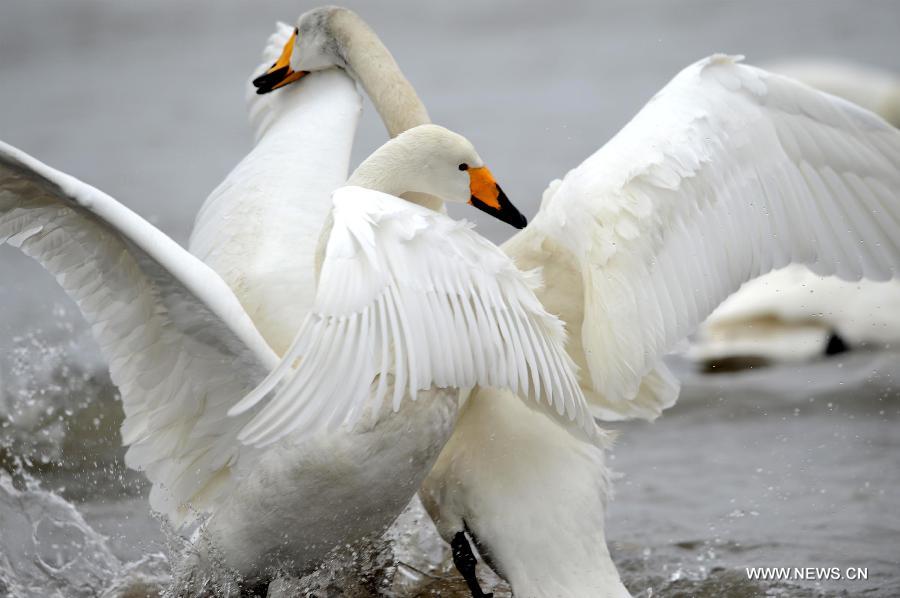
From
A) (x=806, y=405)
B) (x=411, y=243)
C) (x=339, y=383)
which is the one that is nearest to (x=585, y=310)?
(x=411, y=243)

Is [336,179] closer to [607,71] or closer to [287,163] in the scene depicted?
[287,163]

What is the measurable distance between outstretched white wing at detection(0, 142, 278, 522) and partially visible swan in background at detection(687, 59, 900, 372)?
12.7 ft

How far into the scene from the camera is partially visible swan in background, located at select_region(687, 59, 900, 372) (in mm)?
7590

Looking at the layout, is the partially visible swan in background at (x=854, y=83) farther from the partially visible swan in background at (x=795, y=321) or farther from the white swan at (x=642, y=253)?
the white swan at (x=642, y=253)

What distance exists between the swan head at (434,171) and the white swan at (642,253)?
186 millimetres

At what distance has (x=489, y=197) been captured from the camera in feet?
14.6

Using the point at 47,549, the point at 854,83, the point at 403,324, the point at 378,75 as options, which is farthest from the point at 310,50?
the point at 854,83

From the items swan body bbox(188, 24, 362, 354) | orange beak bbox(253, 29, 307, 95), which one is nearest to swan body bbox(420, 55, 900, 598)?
swan body bbox(188, 24, 362, 354)

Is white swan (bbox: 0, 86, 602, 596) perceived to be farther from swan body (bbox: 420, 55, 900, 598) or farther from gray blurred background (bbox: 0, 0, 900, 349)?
gray blurred background (bbox: 0, 0, 900, 349)

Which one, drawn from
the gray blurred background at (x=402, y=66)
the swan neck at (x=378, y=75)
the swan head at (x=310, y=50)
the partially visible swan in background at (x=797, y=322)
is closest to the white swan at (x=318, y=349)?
the swan neck at (x=378, y=75)

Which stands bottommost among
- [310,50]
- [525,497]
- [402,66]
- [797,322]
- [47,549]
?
[797,322]

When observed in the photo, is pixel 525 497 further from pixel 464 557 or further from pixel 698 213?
pixel 698 213

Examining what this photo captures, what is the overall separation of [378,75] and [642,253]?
1.60 m

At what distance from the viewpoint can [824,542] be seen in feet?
17.0
